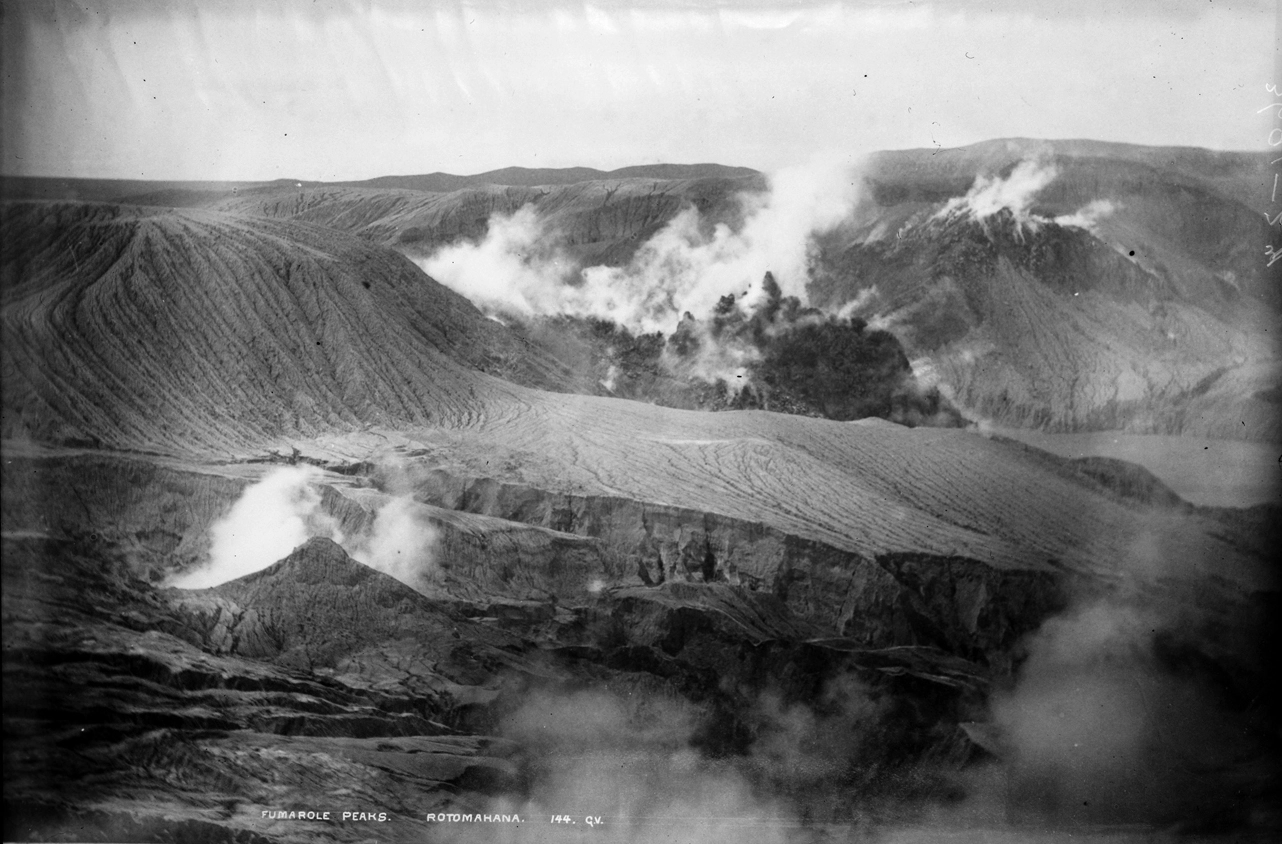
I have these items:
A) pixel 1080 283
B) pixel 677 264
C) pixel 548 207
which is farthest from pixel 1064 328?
pixel 548 207

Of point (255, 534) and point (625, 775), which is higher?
point (255, 534)

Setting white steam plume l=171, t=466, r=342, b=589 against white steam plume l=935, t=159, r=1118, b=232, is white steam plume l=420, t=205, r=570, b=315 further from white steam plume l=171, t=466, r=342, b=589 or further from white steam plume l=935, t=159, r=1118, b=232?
white steam plume l=935, t=159, r=1118, b=232

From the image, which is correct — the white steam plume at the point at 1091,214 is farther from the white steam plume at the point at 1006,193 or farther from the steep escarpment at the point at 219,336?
the steep escarpment at the point at 219,336

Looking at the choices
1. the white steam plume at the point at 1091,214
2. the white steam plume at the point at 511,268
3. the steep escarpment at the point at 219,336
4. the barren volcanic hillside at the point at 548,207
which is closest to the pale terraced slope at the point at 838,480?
the steep escarpment at the point at 219,336

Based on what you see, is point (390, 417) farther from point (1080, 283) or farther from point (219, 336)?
point (1080, 283)

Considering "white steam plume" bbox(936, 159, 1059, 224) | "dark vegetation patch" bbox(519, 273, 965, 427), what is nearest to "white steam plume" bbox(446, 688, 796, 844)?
"dark vegetation patch" bbox(519, 273, 965, 427)

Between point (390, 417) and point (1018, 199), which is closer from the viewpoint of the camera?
point (390, 417)
